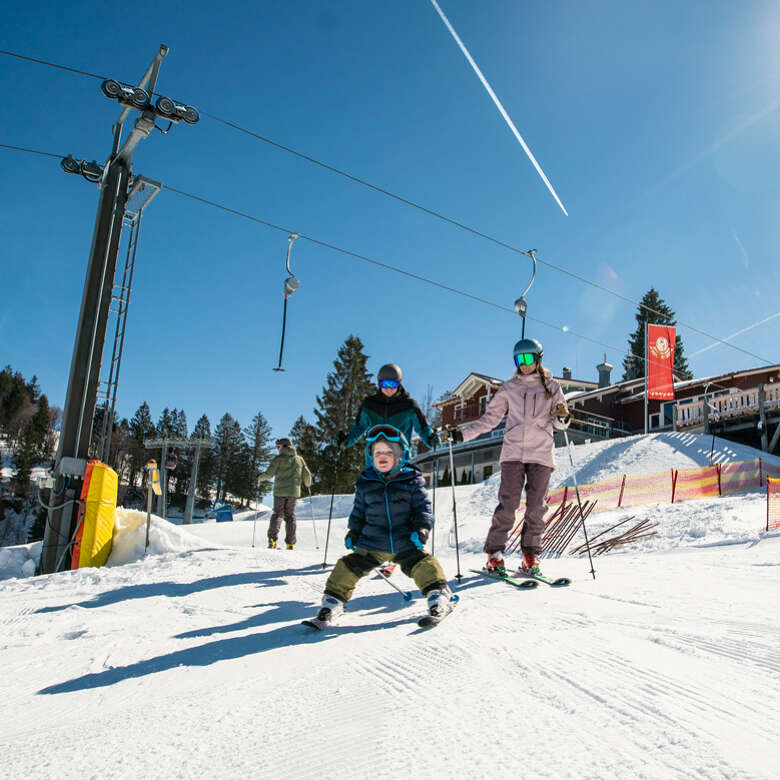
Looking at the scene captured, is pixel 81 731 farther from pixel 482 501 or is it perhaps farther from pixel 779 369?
pixel 779 369

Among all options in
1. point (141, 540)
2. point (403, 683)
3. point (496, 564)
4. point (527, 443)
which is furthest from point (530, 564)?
point (141, 540)

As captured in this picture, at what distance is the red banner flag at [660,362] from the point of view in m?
23.3

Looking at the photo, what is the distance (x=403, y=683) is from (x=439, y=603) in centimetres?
109

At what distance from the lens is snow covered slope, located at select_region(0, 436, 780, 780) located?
4.41 feet

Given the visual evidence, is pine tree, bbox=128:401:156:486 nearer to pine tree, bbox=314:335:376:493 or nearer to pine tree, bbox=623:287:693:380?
pine tree, bbox=314:335:376:493

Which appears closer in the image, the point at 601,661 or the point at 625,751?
the point at 625,751

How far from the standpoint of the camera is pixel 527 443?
451 cm

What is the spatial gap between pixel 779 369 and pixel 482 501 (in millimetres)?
20706

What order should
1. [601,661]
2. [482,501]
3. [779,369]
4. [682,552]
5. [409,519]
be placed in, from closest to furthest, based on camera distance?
[601,661], [409,519], [682,552], [482,501], [779,369]

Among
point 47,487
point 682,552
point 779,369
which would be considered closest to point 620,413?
point 779,369

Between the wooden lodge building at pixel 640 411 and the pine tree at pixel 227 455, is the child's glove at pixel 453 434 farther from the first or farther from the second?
the pine tree at pixel 227 455

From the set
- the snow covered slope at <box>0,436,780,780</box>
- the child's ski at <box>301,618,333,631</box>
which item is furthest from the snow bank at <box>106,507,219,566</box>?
the child's ski at <box>301,618,333,631</box>

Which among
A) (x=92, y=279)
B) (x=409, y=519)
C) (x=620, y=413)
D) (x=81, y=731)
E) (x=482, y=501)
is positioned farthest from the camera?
(x=620, y=413)

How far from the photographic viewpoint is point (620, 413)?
109ft
